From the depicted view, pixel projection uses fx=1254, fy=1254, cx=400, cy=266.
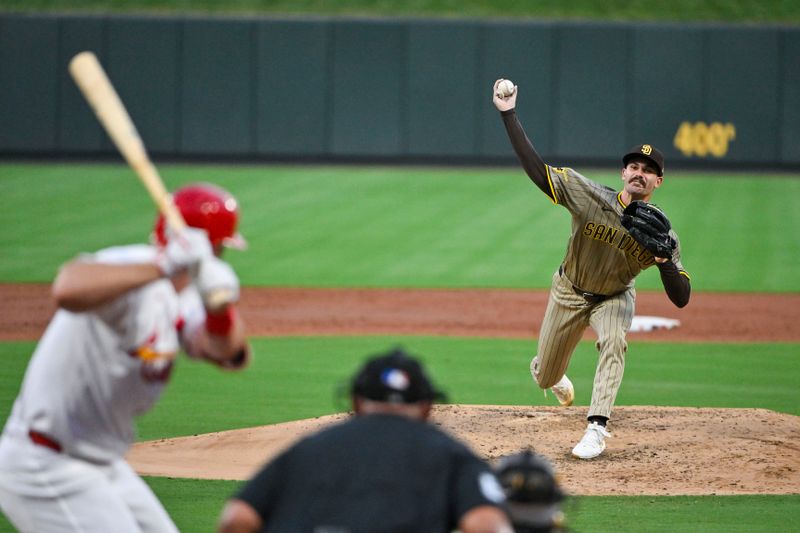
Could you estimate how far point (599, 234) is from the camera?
8.55 metres

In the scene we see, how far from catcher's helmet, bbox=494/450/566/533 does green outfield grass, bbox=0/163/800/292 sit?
13.1m

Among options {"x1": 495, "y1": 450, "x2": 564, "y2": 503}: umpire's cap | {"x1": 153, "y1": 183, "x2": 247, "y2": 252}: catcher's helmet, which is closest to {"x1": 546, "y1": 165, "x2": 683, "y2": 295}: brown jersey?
{"x1": 153, "y1": 183, "x2": 247, "y2": 252}: catcher's helmet

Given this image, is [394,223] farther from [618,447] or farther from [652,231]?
[652,231]

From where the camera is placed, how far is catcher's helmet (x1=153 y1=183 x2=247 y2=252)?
4027 mm

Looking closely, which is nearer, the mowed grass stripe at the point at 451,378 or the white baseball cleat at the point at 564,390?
the white baseball cleat at the point at 564,390

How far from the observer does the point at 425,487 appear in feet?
11.0

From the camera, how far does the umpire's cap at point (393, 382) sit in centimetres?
349

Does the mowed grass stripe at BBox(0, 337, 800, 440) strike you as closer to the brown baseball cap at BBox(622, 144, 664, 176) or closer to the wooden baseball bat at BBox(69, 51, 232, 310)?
the brown baseball cap at BBox(622, 144, 664, 176)

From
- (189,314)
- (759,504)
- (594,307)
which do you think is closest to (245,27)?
(594,307)

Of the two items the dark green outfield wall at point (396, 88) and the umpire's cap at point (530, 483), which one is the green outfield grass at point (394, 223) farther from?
the umpire's cap at point (530, 483)

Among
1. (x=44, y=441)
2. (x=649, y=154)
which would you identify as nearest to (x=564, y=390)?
(x=649, y=154)

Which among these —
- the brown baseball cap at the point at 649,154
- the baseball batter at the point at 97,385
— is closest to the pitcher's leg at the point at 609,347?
the brown baseball cap at the point at 649,154

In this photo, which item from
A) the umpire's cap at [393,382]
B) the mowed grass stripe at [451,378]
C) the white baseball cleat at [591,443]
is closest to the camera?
the umpire's cap at [393,382]

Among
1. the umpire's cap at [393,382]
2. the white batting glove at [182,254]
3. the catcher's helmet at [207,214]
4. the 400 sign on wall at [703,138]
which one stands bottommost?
the umpire's cap at [393,382]
